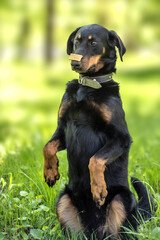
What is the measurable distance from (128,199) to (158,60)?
16.3 metres

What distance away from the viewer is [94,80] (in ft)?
9.94

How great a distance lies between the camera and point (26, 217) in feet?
11.0

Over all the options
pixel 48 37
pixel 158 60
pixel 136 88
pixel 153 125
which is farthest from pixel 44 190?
pixel 158 60

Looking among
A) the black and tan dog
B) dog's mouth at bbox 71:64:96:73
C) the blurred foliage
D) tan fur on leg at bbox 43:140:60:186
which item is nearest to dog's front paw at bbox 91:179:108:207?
the black and tan dog

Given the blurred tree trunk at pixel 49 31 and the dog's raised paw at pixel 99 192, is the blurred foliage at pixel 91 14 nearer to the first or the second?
the blurred tree trunk at pixel 49 31

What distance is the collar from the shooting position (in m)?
3.00

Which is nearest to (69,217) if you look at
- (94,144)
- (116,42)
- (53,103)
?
(94,144)

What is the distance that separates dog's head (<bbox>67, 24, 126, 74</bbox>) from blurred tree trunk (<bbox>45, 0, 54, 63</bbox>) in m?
13.3

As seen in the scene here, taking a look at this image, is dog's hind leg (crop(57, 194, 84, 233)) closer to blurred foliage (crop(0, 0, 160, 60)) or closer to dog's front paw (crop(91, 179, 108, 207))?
dog's front paw (crop(91, 179, 108, 207))

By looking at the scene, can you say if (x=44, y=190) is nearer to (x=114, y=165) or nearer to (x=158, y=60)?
(x=114, y=165)

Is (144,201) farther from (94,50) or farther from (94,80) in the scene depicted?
(94,50)

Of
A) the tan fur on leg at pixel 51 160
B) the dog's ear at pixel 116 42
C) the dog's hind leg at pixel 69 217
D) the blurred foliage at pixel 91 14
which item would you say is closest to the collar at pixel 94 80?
the dog's ear at pixel 116 42

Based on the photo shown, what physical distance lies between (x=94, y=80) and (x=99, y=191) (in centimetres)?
83

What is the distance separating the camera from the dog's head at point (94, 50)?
2.86 metres
